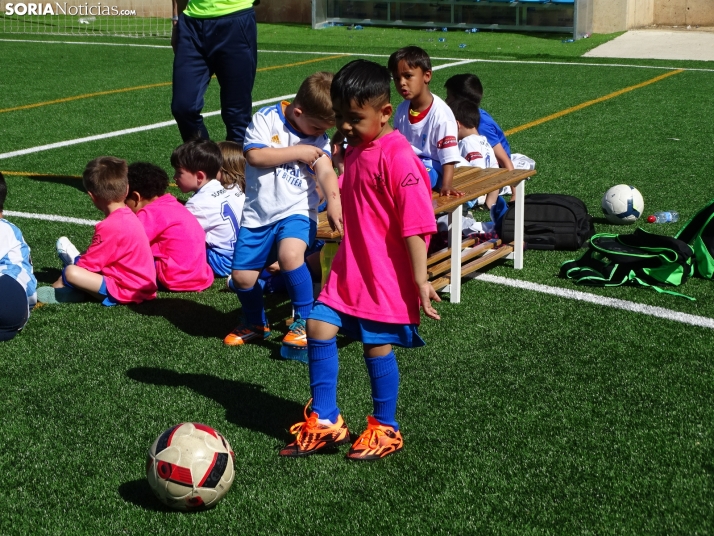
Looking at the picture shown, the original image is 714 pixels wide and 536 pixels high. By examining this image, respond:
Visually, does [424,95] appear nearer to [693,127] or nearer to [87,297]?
[87,297]

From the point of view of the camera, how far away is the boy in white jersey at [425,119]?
5.92 meters

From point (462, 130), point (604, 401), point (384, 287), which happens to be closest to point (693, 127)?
point (462, 130)

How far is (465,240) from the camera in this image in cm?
639

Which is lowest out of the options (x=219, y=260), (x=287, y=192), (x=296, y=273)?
(x=219, y=260)

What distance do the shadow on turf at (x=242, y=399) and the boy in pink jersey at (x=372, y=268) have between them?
0.86ft

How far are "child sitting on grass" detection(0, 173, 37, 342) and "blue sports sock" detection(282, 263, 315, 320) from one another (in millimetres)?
1402

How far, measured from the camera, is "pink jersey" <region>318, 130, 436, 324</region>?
A: 359 cm

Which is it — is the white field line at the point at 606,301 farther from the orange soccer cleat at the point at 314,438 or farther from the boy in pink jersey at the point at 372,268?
the orange soccer cleat at the point at 314,438

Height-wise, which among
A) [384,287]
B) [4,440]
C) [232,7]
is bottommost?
[4,440]

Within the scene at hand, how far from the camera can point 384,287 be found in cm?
368

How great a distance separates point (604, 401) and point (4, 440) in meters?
2.56

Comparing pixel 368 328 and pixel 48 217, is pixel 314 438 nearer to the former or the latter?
pixel 368 328

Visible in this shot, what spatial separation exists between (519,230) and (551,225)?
51 cm

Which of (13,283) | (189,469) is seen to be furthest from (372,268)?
(13,283)
